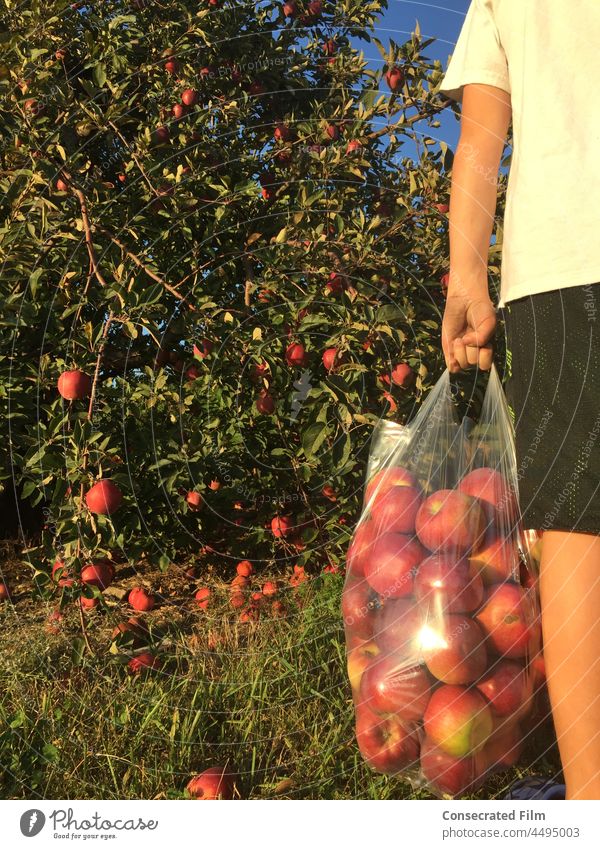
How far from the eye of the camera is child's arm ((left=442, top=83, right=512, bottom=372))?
1.48 m

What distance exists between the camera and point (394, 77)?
254 centimetres

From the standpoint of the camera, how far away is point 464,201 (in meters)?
1.51

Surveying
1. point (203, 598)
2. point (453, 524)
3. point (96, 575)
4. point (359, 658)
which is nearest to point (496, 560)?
point (453, 524)

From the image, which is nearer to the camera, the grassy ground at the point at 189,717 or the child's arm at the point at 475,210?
the child's arm at the point at 475,210

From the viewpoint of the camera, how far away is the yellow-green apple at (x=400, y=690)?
1.53 meters

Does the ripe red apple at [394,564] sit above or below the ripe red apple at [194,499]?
below

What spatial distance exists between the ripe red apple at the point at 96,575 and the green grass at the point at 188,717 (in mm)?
157

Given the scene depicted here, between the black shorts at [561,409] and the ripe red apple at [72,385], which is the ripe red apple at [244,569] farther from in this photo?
the black shorts at [561,409]

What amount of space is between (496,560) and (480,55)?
0.98m

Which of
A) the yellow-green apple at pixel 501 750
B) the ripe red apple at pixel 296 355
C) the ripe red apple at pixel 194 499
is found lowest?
the yellow-green apple at pixel 501 750

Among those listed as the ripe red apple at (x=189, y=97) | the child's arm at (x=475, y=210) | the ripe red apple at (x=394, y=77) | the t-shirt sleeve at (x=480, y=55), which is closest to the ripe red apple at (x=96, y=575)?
the child's arm at (x=475, y=210)

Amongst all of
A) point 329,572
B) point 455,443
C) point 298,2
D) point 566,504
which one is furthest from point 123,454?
point 298,2

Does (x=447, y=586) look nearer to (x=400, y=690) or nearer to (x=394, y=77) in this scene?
(x=400, y=690)
